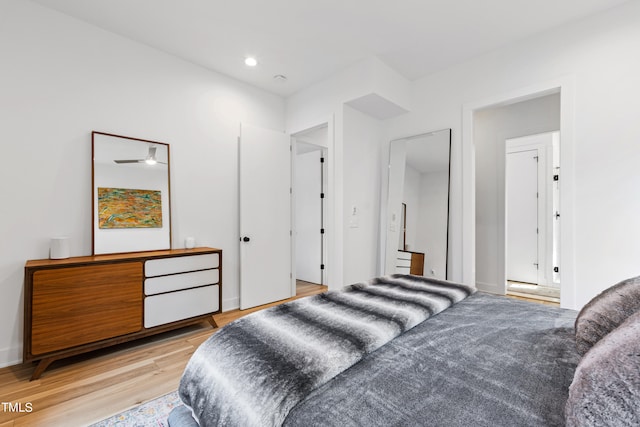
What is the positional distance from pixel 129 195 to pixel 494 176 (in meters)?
4.28

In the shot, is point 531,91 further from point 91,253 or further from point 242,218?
point 91,253

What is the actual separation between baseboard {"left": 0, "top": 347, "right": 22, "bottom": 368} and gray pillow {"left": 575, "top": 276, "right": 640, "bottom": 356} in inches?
140

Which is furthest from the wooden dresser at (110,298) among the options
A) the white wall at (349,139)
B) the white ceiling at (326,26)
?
the white ceiling at (326,26)

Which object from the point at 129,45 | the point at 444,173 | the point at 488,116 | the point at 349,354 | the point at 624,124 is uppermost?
the point at 129,45

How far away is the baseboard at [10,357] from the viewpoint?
7.34 feet

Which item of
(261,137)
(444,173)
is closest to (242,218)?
(261,137)

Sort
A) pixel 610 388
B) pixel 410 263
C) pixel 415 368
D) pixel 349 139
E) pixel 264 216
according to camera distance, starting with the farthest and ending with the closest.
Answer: pixel 264 216 < pixel 410 263 < pixel 349 139 < pixel 415 368 < pixel 610 388

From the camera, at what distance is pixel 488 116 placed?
13.1ft

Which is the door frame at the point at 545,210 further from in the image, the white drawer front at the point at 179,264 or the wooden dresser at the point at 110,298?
the wooden dresser at the point at 110,298

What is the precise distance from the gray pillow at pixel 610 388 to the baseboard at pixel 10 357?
3408mm

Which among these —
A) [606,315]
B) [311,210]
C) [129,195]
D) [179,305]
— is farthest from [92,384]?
[311,210]

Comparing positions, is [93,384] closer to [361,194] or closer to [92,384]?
[92,384]

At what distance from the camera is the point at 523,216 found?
15.5ft

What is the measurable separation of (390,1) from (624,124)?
210 centimetres
